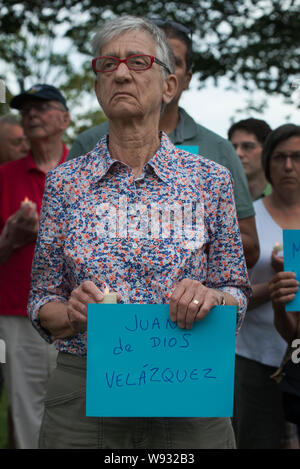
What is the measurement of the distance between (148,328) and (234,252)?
1.45 feet

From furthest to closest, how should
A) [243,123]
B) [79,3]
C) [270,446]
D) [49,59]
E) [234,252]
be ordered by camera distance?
[49,59]
[79,3]
[243,123]
[270,446]
[234,252]

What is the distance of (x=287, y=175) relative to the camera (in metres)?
3.43

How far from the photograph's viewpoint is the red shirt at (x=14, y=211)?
156 inches

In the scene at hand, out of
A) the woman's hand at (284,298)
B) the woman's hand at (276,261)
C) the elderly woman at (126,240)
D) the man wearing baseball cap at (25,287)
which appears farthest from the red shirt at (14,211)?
the elderly woman at (126,240)

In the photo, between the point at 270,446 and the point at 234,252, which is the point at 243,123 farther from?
the point at 234,252

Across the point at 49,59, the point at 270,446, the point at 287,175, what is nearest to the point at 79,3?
the point at 49,59

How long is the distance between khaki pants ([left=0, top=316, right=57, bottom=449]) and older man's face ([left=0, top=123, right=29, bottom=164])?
6.55 feet

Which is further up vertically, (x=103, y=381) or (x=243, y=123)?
(x=243, y=123)

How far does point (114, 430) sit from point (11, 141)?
4.04 m

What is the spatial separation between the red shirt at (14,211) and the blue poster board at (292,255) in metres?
1.83

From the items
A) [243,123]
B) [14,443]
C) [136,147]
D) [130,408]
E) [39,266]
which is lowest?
[14,443]

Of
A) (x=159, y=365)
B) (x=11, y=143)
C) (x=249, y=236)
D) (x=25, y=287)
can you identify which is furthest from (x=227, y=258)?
(x=11, y=143)

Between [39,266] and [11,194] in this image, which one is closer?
[39,266]

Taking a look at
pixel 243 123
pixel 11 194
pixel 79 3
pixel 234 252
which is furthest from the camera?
pixel 79 3
